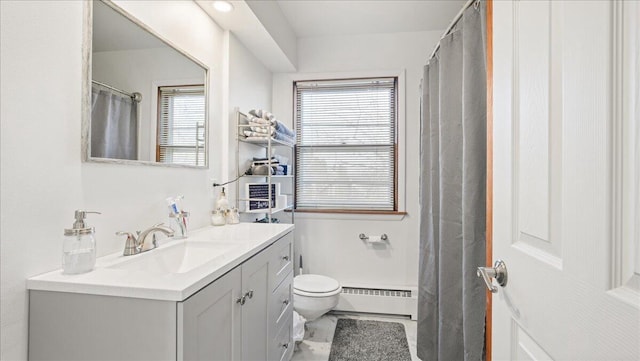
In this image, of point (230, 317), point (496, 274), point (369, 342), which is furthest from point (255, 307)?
point (369, 342)

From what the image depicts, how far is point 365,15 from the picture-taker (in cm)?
243

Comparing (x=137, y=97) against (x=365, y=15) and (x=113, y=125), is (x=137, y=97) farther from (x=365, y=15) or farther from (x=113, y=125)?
(x=365, y=15)

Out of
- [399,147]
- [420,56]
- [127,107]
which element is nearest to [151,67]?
[127,107]

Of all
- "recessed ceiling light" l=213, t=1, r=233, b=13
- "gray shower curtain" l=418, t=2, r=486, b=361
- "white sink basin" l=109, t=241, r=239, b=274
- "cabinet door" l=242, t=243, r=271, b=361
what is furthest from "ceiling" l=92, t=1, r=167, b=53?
"gray shower curtain" l=418, t=2, r=486, b=361

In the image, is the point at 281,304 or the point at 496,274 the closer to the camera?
the point at 496,274

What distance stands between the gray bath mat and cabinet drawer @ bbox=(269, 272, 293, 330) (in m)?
0.61

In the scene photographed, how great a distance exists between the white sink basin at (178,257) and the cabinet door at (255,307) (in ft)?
0.43

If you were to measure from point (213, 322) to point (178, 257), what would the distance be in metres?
0.50

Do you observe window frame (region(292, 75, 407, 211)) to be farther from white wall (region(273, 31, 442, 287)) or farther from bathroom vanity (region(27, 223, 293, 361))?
bathroom vanity (region(27, 223, 293, 361))

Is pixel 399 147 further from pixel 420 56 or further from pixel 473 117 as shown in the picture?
pixel 473 117

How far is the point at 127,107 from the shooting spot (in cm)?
121

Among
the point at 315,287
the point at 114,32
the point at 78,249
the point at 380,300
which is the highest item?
the point at 114,32

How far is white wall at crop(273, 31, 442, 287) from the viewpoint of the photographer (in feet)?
8.75

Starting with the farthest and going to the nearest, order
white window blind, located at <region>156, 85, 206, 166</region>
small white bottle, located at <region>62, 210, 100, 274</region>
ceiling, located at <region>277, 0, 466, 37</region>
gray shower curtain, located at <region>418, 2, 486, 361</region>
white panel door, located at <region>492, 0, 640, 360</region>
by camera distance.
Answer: ceiling, located at <region>277, 0, 466, 37</region>, white window blind, located at <region>156, 85, 206, 166</region>, gray shower curtain, located at <region>418, 2, 486, 361</region>, small white bottle, located at <region>62, 210, 100, 274</region>, white panel door, located at <region>492, 0, 640, 360</region>
